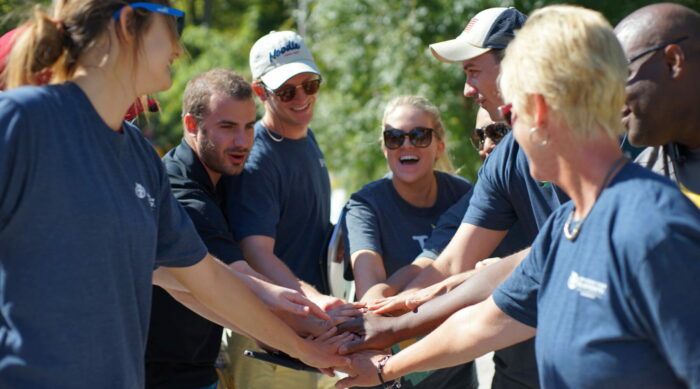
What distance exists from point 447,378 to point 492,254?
72 cm

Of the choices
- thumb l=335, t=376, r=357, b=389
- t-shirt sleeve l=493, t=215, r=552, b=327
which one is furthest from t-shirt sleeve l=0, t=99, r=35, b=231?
thumb l=335, t=376, r=357, b=389

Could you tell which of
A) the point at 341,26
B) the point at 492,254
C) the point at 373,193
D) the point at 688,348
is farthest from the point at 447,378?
the point at 341,26

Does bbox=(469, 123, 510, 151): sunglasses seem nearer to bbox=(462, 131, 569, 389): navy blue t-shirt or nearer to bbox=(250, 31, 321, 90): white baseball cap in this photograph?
bbox=(462, 131, 569, 389): navy blue t-shirt

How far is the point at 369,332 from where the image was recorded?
4023mm

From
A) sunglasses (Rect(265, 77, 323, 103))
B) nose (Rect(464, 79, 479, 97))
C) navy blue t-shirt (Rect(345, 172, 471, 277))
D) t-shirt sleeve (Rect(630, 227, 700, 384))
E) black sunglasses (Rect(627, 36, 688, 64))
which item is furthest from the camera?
sunglasses (Rect(265, 77, 323, 103))

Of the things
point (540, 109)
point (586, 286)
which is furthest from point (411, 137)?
point (586, 286)

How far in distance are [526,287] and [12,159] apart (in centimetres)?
156

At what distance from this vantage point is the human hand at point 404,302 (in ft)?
12.9

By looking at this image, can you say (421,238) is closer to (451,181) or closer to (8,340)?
(451,181)

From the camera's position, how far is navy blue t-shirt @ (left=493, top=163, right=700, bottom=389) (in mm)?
1952

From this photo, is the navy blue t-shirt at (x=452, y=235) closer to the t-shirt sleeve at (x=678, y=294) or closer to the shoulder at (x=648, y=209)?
the shoulder at (x=648, y=209)

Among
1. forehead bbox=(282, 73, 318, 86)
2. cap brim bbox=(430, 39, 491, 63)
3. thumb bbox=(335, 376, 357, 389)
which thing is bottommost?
thumb bbox=(335, 376, 357, 389)

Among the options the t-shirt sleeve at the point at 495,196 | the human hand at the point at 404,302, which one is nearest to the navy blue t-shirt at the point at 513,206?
the t-shirt sleeve at the point at 495,196

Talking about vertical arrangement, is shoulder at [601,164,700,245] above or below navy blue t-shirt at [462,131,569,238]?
above
